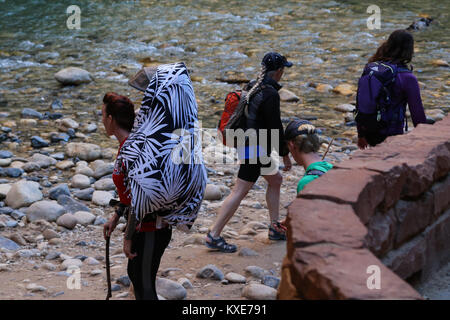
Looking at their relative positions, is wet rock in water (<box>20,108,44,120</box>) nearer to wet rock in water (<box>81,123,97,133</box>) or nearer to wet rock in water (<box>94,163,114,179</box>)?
wet rock in water (<box>81,123,97,133</box>)

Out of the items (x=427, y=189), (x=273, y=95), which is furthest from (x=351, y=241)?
(x=273, y=95)

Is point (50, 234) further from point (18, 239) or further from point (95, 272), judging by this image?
point (95, 272)

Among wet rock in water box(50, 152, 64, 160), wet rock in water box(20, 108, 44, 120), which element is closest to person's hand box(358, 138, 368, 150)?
wet rock in water box(50, 152, 64, 160)

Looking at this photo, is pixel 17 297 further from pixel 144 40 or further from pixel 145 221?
pixel 144 40

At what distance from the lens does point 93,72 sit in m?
12.7

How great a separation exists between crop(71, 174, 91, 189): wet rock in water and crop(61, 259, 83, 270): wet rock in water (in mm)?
1971

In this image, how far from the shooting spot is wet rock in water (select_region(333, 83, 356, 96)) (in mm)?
11148

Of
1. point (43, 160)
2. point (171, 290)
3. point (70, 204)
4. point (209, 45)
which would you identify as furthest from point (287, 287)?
point (209, 45)

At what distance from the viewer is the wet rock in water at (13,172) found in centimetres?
794

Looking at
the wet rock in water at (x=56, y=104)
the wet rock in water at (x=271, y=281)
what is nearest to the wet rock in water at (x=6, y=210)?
the wet rock in water at (x=271, y=281)

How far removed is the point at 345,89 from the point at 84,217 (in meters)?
5.94

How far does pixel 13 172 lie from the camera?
26.1 ft

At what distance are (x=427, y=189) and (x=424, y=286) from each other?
590mm
